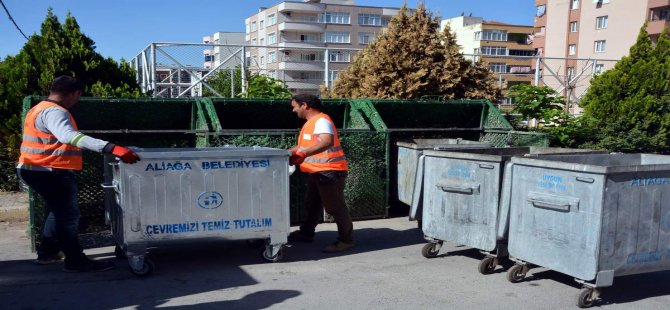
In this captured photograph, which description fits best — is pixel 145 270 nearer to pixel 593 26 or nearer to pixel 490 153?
pixel 490 153

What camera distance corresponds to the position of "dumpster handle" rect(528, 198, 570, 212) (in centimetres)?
443

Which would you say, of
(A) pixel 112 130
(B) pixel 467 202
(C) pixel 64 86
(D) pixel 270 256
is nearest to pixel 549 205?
(B) pixel 467 202

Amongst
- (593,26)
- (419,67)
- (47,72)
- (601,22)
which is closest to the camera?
(47,72)

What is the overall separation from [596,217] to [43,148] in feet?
14.5

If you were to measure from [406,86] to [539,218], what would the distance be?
5.99m

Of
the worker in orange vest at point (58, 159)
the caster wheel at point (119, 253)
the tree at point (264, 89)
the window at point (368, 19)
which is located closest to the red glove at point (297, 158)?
the worker in orange vest at point (58, 159)

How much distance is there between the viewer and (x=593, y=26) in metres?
50.9

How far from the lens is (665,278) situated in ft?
17.1

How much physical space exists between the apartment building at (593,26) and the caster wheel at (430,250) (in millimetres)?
38022

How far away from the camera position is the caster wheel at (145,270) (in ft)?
16.1

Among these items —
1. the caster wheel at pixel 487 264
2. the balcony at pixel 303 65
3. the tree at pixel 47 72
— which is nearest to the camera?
the caster wheel at pixel 487 264

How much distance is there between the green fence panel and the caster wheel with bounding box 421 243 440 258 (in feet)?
8.96

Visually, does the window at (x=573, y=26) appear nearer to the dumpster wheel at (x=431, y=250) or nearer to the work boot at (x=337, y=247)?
the dumpster wheel at (x=431, y=250)

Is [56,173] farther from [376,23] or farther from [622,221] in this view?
[376,23]
